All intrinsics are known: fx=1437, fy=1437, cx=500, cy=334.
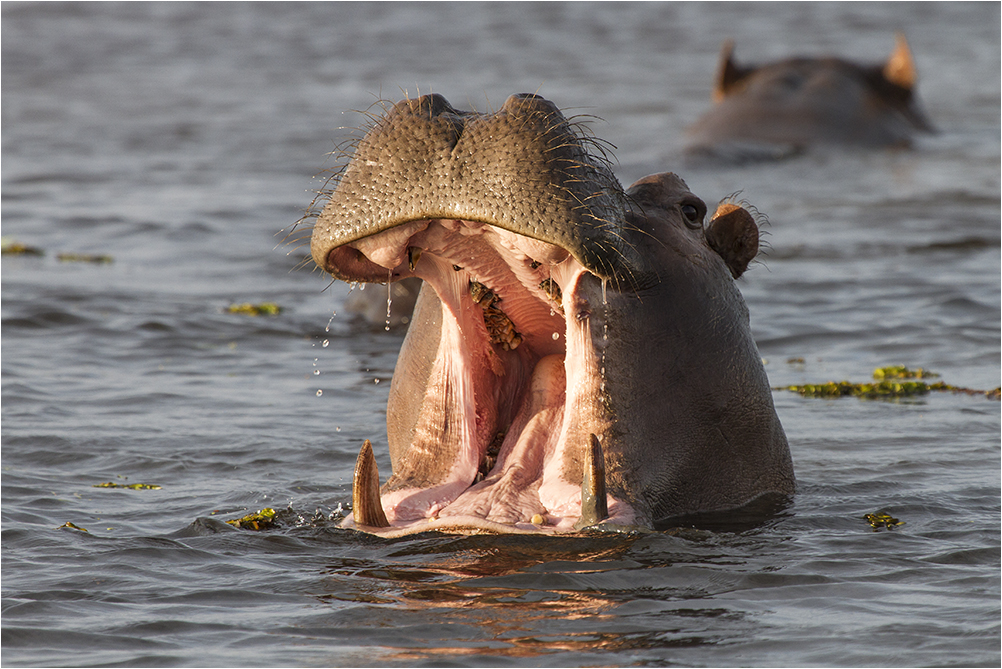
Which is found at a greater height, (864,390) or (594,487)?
(864,390)

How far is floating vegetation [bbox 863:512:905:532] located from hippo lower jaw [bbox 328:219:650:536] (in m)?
1.10

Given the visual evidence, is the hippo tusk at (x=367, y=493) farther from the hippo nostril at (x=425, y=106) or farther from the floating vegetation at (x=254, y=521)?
the hippo nostril at (x=425, y=106)

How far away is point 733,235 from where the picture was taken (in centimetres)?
510

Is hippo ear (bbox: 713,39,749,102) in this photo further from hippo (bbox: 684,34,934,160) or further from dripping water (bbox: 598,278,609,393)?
dripping water (bbox: 598,278,609,393)

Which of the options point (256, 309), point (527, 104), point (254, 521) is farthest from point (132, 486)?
point (256, 309)

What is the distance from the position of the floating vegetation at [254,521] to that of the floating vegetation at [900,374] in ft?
12.2

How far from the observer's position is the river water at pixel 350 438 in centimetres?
402

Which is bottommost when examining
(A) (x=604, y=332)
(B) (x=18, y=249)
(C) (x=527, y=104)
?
(A) (x=604, y=332)

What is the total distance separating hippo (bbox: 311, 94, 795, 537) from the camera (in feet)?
13.5

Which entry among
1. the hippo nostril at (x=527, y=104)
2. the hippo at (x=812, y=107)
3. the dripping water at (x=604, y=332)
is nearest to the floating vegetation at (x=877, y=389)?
the dripping water at (x=604, y=332)

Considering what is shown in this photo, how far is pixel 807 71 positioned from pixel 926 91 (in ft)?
18.9

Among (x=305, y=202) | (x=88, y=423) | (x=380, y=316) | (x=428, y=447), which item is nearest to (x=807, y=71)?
(x=305, y=202)

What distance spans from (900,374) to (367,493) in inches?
159

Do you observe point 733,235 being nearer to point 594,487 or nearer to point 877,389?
point 594,487
